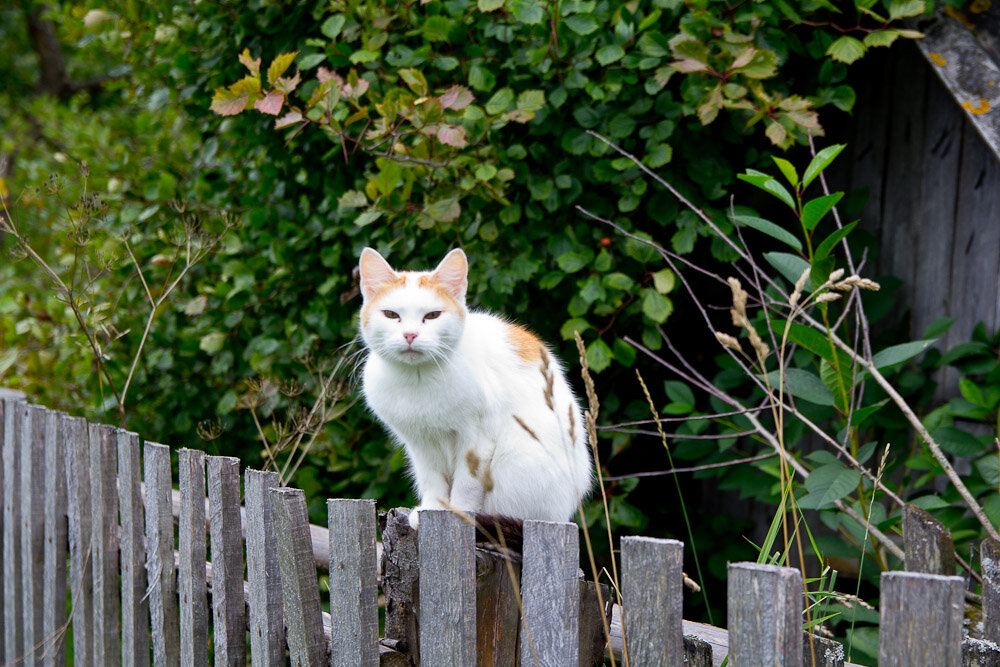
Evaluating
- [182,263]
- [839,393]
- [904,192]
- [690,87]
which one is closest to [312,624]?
[839,393]

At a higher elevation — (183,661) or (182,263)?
(182,263)

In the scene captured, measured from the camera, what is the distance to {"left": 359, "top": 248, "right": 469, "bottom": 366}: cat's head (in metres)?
1.82

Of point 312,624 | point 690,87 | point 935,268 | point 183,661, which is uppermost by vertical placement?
point 690,87

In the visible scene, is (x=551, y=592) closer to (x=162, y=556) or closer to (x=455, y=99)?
(x=162, y=556)

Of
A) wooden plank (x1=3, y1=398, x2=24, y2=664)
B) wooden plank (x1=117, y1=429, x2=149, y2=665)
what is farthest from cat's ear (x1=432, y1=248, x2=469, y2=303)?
wooden plank (x1=3, y1=398, x2=24, y2=664)

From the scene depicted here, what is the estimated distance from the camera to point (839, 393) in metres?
2.10

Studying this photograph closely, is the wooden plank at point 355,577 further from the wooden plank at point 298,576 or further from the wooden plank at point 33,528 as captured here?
the wooden plank at point 33,528

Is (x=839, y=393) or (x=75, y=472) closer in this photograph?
(x=839, y=393)

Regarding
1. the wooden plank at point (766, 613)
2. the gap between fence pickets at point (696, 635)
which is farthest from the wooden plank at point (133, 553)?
the wooden plank at point (766, 613)

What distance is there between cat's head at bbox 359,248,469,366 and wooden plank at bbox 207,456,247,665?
1.44 ft

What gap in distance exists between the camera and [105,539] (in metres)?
2.29

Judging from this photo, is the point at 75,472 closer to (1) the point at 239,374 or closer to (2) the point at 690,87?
(1) the point at 239,374

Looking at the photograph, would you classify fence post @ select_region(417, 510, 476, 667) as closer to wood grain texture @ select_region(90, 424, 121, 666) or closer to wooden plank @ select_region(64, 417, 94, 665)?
wood grain texture @ select_region(90, 424, 121, 666)

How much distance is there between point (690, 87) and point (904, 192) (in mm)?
1185
